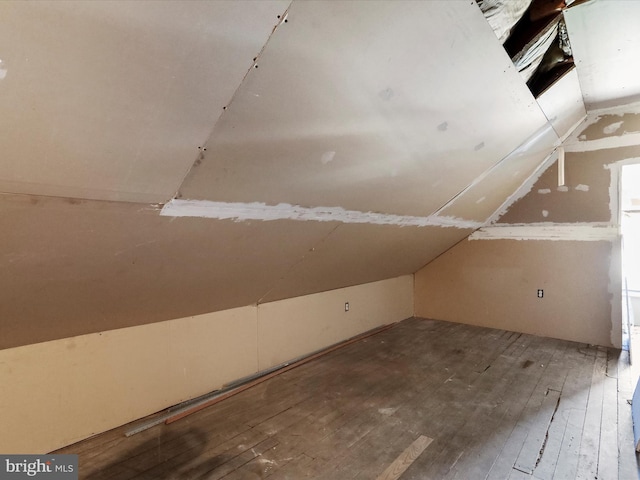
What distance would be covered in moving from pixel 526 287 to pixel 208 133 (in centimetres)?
418

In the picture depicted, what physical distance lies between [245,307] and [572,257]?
136 inches

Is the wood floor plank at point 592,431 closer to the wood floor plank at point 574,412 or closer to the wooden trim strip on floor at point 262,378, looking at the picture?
the wood floor plank at point 574,412

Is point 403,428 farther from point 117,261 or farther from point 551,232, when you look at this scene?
point 551,232

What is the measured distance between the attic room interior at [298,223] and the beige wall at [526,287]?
0.12 ft

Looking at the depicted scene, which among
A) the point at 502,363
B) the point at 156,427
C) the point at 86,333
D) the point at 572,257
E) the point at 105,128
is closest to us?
the point at 105,128

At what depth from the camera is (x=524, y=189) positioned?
400 centimetres

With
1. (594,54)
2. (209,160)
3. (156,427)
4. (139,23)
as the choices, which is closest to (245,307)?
(156,427)

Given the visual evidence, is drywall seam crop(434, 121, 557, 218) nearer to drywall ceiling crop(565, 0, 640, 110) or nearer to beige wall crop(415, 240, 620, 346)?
drywall ceiling crop(565, 0, 640, 110)

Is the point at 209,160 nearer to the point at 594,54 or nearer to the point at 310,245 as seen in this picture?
the point at 310,245

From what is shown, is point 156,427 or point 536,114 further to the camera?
point 536,114

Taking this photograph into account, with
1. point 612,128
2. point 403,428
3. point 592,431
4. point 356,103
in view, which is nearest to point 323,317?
point 403,428

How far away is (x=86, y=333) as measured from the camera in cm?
198

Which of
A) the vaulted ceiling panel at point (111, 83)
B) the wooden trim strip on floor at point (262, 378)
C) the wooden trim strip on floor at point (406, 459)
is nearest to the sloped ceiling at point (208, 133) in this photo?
the vaulted ceiling panel at point (111, 83)

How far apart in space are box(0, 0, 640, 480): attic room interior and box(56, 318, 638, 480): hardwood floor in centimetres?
2
